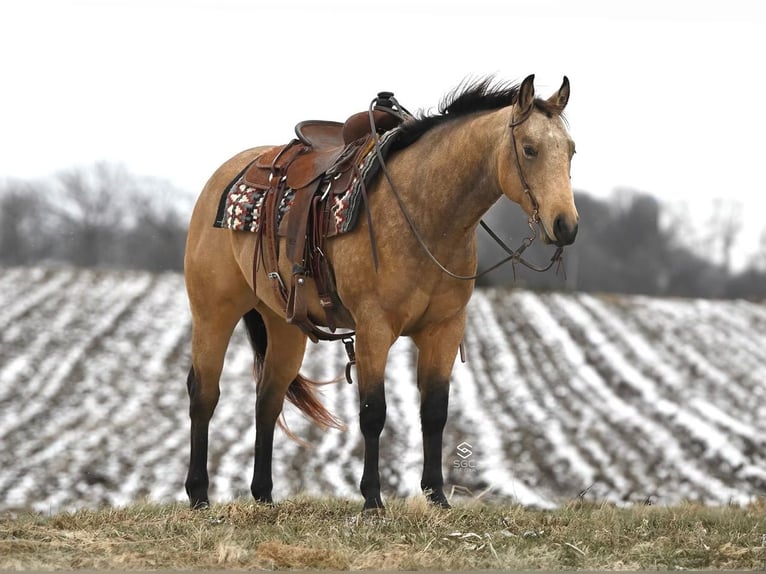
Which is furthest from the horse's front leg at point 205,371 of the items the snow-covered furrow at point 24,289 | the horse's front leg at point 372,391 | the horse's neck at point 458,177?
the snow-covered furrow at point 24,289

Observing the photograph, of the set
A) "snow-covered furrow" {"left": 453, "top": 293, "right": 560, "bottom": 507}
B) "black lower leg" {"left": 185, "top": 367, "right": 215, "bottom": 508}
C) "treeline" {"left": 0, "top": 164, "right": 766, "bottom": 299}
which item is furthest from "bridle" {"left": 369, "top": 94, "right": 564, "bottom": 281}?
"treeline" {"left": 0, "top": 164, "right": 766, "bottom": 299}

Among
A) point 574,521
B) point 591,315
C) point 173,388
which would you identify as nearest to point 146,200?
point 591,315

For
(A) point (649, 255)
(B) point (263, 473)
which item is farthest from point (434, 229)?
(A) point (649, 255)

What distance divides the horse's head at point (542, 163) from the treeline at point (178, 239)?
26726mm

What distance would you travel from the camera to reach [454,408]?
15016 millimetres

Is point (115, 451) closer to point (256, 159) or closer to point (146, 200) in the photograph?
point (256, 159)

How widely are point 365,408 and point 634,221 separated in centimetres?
3902

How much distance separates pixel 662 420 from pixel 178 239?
81.3ft

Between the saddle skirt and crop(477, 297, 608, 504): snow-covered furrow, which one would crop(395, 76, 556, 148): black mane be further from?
crop(477, 297, 608, 504): snow-covered furrow

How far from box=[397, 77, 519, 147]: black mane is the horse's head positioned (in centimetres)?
46

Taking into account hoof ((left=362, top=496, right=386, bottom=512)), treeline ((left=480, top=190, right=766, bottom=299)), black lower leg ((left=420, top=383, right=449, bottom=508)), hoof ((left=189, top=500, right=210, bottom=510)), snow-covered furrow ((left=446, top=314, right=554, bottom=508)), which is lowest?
treeline ((left=480, top=190, right=766, bottom=299))

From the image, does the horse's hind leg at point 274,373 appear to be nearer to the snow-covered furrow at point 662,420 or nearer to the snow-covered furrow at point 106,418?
the snow-covered furrow at point 106,418

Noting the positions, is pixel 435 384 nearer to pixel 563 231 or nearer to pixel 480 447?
pixel 563 231

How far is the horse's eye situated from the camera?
5.39m
